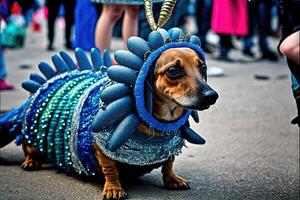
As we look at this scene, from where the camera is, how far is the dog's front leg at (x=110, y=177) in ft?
7.48

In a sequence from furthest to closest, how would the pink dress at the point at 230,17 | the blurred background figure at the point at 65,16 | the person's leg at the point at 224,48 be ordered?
the blurred background figure at the point at 65,16, the person's leg at the point at 224,48, the pink dress at the point at 230,17

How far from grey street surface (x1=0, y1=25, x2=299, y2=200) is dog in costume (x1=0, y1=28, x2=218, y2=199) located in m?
0.10

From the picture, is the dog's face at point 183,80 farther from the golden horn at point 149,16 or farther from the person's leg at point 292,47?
the person's leg at point 292,47

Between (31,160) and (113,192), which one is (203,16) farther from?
(113,192)

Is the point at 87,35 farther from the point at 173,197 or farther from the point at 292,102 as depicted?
the point at 173,197

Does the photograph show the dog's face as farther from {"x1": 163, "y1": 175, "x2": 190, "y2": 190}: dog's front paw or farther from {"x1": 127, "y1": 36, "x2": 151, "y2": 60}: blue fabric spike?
{"x1": 163, "y1": 175, "x2": 190, "y2": 190}: dog's front paw

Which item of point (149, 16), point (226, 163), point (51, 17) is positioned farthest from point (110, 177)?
point (51, 17)

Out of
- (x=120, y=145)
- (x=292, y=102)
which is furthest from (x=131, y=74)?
(x=292, y=102)

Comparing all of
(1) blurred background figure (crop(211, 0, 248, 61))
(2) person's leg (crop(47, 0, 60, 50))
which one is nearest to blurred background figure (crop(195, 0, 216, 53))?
(1) blurred background figure (crop(211, 0, 248, 61))

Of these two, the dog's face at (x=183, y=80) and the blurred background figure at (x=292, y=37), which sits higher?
the blurred background figure at (x=292, y=37)

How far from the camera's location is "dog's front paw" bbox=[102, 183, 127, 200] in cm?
227

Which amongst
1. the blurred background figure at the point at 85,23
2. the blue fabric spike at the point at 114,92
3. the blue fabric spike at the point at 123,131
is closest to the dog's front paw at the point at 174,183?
the blue fabric spike at the point at 123,131

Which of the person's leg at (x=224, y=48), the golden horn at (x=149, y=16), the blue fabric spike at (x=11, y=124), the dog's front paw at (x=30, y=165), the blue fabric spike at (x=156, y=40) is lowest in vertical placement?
the person's leg at (x=224, y=48)

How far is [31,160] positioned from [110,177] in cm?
61
